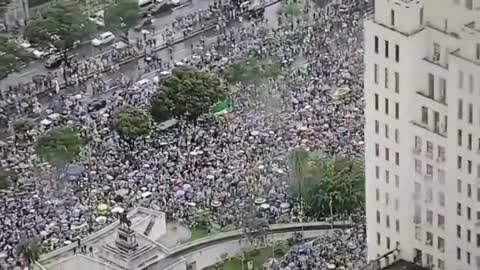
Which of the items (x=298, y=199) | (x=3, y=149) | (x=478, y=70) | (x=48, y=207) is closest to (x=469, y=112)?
(x=478, y=70)

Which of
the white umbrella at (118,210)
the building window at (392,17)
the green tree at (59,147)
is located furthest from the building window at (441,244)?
the green tree at (59,147)

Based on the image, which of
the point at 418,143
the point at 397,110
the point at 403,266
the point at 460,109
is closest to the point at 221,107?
the point at 403,266

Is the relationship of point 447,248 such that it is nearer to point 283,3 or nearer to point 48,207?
point 48,207

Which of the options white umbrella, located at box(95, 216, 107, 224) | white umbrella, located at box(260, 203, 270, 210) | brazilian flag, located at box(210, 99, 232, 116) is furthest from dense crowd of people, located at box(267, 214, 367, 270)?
brazilian flag, located at box(210, 99, 232, 116)

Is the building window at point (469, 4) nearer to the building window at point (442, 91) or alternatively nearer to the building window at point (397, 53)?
the building window at point (442, 91)

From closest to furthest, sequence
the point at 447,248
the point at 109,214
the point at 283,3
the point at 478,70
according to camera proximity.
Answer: the point at 478,70, the point at 447,248, the point at 109,214, the point at 283,3

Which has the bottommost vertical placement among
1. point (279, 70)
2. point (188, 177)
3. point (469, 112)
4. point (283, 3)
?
point (469, 112)

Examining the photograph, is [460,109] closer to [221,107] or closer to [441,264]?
[441,264]

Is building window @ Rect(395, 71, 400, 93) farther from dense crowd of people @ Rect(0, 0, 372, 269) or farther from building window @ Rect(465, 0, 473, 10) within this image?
dense crowd of people @ Rect(0, 0, 372, 269)
